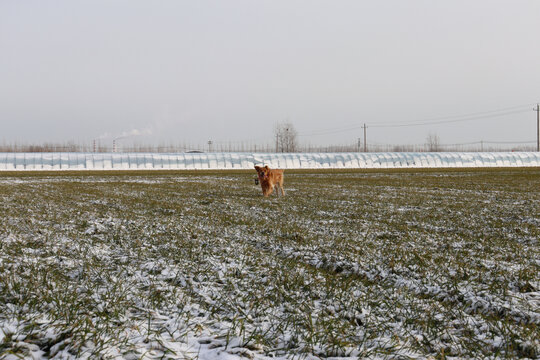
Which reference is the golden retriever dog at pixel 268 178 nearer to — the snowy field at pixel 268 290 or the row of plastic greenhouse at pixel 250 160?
the snowy field at pixel 268 290

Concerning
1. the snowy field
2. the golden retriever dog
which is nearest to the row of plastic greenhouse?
the golden retriever dog

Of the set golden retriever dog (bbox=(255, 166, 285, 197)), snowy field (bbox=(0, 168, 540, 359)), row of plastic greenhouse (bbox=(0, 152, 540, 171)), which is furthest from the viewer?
row of plastic greenhouse (bbox=(0, 152, 540, 171))

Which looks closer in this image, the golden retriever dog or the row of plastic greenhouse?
the golden retriever dog

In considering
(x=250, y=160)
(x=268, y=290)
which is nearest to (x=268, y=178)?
(x=268, y=290)

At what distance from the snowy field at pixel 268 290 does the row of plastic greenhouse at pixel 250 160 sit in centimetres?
5854

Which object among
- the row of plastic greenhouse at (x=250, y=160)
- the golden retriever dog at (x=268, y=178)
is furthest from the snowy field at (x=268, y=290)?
the row of plastic greenhouse at (x=250, y=160)

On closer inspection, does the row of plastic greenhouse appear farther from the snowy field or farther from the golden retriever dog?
the snowy field

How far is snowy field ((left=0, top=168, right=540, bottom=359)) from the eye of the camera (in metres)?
3.93

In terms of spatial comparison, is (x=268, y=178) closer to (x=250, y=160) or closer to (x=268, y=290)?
(x=268, y=290)

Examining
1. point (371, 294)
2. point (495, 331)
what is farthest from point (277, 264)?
point (495, 331)

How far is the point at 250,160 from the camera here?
72.9m

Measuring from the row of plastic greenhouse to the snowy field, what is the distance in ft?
192

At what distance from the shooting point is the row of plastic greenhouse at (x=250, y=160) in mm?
65062

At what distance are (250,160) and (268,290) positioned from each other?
6745cm
